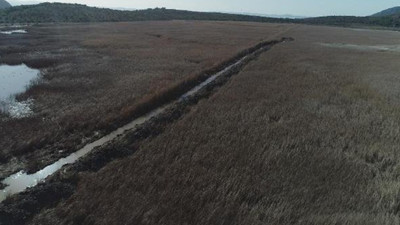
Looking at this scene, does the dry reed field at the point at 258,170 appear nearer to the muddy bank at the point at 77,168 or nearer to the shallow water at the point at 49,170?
the muddy bank at the point at 77,168

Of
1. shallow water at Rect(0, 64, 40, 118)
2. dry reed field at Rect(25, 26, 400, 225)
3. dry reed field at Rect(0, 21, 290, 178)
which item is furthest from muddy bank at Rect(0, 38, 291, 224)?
shallow water at Rect(0, 64, 40, 118)

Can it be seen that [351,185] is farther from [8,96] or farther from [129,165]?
[8,96]

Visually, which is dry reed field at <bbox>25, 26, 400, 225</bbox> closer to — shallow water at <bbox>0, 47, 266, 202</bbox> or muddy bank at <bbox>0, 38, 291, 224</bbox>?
muddy bank at <bbox>0, 38, 291, 224</bbox>

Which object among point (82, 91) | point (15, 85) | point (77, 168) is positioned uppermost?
point (77, 168)

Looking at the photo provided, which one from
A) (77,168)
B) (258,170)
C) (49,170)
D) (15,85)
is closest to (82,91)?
(15,85)

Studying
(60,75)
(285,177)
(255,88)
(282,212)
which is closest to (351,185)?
(285,177)

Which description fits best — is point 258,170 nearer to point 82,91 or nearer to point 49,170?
point 49,170
